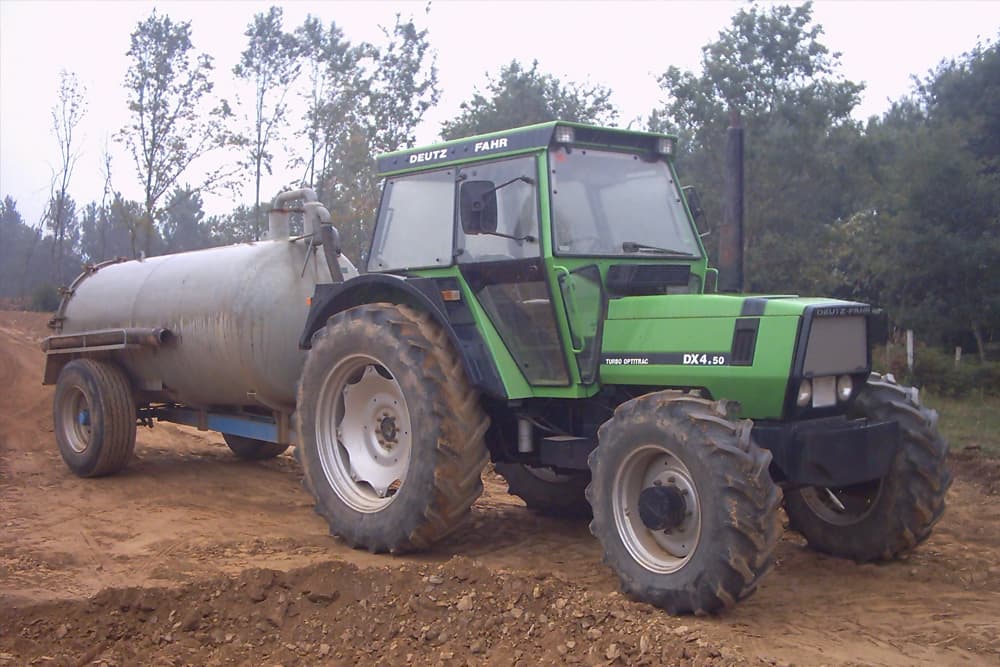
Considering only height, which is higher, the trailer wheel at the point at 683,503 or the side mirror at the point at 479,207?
the side mirror at the point at 479,207

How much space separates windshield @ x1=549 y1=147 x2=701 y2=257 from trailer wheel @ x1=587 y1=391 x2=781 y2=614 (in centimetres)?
128

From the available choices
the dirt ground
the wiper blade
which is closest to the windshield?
the wiper blade

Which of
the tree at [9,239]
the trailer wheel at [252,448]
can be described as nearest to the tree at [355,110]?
the trailer wheel at [252,448]

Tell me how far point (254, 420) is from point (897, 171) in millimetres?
15638

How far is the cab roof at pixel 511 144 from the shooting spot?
6.21 metres

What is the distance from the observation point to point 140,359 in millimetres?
9320

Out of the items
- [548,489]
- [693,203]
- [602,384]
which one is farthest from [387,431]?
[693,203]

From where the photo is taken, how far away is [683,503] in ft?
16.9

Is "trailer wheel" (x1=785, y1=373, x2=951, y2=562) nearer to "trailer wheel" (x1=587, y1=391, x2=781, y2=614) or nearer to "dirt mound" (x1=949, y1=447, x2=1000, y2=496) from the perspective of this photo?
"trailer wheel" (x1=587, y1=391, x2=781, y2=614)

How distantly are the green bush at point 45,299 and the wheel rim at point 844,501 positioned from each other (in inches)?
971

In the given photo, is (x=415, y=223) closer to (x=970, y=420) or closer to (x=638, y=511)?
(x=638, y=511)

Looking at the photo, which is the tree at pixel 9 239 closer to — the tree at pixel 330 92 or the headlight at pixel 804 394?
the tree at pixel 330 92

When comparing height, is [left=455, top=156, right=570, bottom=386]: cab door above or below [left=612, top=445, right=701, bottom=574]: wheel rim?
above

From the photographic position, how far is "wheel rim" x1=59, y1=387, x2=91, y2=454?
9.74 metres
